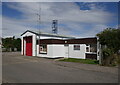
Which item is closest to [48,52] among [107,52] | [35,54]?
[35,54]

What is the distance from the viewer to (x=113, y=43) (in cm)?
1377

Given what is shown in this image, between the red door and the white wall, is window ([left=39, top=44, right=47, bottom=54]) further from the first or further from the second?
the white wall

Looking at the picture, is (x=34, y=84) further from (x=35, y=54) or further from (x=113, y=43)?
(x=35, y=54)

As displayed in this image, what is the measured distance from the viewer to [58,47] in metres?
23.1

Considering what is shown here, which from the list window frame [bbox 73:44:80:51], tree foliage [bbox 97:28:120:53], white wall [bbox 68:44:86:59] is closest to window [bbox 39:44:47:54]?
white wall [bbox 68:44:86:59]

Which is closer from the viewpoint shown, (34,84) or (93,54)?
(34,84)

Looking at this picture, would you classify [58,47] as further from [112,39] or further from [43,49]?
[112,39]

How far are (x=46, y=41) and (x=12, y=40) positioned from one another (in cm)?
2326

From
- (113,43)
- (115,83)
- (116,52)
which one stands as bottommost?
(115,83)

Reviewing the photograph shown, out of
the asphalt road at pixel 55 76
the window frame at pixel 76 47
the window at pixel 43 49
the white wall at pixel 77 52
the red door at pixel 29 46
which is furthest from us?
the red door at pixel 29 46

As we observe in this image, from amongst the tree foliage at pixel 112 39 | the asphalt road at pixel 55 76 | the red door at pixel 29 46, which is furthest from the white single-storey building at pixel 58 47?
the asphalt road at pixel 55 76

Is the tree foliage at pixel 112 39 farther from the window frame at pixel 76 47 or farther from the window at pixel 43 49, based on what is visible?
the window at pixel 43 49

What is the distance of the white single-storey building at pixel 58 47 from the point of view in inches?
781

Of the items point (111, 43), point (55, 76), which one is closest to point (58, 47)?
point (111, 43)
